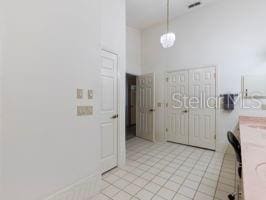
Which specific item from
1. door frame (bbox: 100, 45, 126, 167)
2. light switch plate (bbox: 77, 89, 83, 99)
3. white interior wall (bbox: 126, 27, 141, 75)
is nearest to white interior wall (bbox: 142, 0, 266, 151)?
white interior wall (bbox: 126, 27, 141, 75)

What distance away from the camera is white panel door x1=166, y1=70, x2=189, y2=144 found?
4.11 m

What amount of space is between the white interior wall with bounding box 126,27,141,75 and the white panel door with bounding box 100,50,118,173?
1888 millimetres

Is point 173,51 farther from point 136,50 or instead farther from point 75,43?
point 75,43

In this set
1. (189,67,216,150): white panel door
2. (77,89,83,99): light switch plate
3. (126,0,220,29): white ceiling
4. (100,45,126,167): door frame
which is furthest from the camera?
(189,67,216,150): white panel door

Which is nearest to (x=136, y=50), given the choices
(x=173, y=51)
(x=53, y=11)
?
(x=173, y=51)

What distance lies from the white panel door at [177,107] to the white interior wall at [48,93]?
2.72m

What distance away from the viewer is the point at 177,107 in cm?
425

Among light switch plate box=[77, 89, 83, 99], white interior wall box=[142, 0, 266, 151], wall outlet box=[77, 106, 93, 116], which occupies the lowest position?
wall outlet box=[77, 106, 93, 116]

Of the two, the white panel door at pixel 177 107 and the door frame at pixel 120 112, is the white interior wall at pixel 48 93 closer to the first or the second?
the door frame at pixel 120 112

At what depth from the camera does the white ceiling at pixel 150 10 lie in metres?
3.51

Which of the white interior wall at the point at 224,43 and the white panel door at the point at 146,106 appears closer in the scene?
the white interior wall at the point at 224,43

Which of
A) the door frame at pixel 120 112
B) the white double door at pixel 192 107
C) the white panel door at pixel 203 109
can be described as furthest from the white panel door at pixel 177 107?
the door frame at pixel 120 112

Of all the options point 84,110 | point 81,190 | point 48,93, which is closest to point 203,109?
point 84,110

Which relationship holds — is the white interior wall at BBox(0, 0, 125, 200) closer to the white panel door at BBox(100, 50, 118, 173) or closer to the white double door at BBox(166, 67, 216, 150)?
the white panel door at BBox(100, 50, 118, 173)
